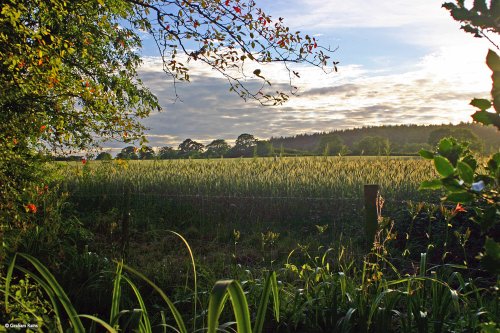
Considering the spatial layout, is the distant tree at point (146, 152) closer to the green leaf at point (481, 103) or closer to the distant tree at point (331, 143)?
the green leaf at point (481, 103)

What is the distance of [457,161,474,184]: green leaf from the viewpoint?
1.44 meters

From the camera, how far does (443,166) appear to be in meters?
1.47

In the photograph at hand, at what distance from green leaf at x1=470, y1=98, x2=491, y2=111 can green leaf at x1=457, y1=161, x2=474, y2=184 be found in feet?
0.76

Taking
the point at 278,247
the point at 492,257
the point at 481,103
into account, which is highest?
the point at 481,103

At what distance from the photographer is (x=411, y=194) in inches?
326

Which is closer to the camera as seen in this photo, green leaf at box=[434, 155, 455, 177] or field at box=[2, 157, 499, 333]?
green leaf at box=[434, 155, 455, 177]

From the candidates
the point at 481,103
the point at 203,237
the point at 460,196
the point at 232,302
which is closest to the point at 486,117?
the point at 481,103

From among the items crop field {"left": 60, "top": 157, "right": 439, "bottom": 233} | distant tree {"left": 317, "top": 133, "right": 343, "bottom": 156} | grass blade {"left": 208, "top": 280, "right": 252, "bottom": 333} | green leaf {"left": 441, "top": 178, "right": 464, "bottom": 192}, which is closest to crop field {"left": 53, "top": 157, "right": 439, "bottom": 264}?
crop field {"left": 60, "top": 157, "right": 439, "bottom": 233}

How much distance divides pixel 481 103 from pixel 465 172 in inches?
10.0

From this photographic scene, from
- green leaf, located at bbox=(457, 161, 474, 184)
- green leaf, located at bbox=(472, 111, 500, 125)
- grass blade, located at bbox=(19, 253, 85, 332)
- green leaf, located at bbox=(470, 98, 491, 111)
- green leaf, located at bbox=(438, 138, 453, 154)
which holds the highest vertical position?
green leaf, located at bbox=(470, 98, 491, 111)

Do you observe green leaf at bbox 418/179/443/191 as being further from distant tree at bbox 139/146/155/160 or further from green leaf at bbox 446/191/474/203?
distant tree at bbox 139/146/155/160

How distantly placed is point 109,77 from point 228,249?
10.5 feet

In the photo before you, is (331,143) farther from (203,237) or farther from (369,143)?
(203,237)

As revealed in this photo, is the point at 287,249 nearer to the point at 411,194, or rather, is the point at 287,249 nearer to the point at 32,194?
the point at 411,194
